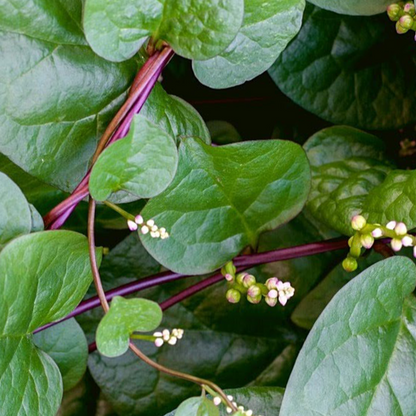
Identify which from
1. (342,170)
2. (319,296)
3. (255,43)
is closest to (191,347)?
(319,296)

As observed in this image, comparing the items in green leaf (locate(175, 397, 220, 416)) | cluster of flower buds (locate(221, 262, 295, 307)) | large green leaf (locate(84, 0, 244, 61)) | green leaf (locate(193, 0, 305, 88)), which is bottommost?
green leaf (locate(175, 397, 220, 416))

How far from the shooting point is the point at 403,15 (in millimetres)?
653

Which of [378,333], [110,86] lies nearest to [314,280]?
[378,333]

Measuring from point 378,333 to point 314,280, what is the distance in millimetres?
213

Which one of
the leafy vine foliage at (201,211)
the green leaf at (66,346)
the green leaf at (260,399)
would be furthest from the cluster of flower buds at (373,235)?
the green leaf at (66,346)

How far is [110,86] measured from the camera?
0.61 metres

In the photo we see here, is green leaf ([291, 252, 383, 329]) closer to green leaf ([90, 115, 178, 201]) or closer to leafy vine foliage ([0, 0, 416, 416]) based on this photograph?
leafy vine foliage ([0, 0, 416, 416])

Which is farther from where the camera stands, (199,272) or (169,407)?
(169,407)

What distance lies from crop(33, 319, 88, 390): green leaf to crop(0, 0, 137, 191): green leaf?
144mm

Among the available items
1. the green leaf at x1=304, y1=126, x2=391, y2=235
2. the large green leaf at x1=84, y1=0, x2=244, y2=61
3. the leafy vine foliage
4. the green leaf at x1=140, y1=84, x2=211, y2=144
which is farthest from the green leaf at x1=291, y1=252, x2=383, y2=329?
the large green leaf at x1=84, y1=0, x2=244, y2=61

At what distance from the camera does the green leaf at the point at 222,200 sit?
2.03 ft

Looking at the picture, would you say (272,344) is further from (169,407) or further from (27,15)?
(27,15)

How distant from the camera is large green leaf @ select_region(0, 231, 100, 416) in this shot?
525mm

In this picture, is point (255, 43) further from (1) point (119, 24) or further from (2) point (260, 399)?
(2) point (260, 399)
